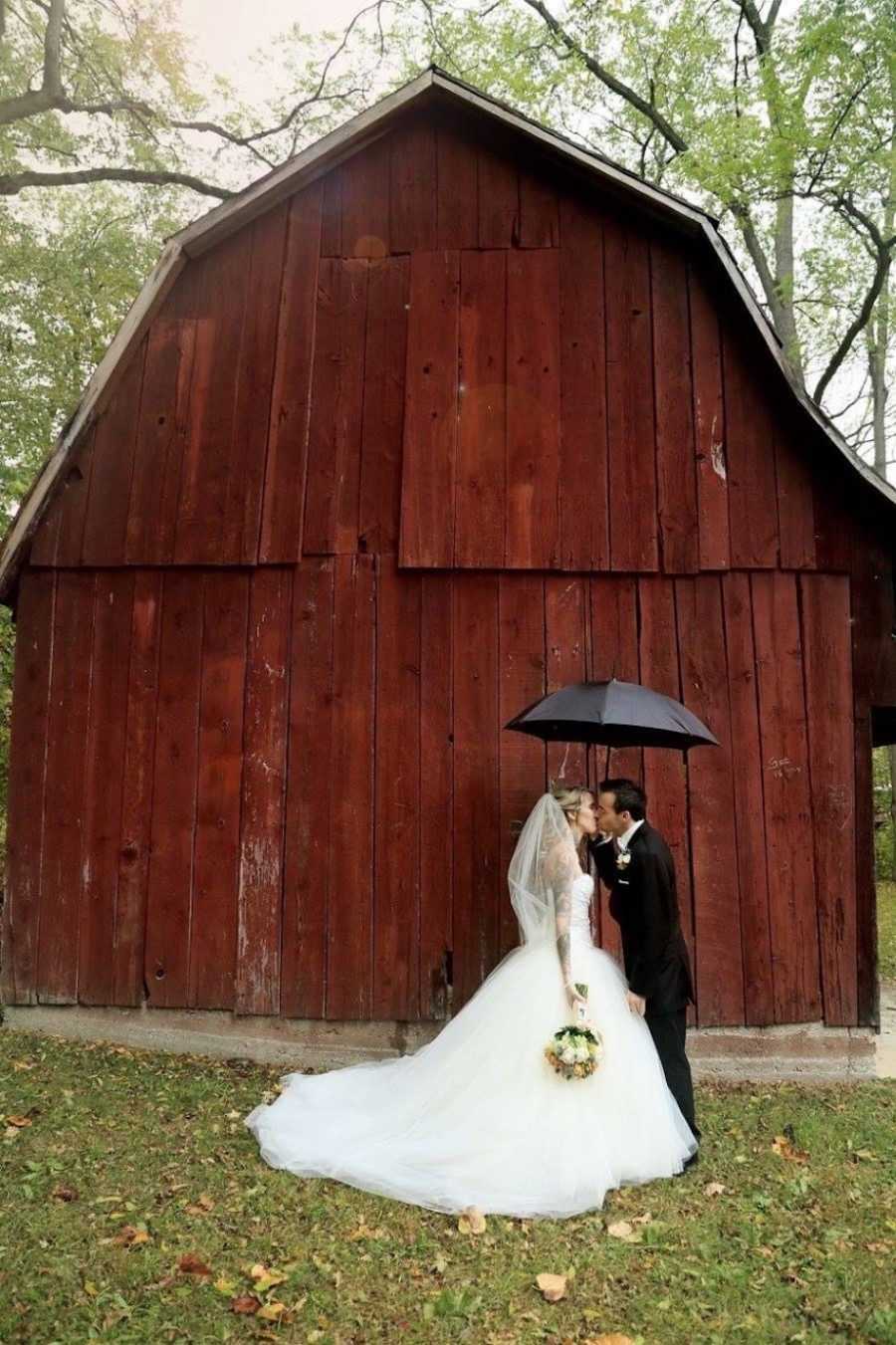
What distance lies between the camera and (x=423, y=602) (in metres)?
6.02

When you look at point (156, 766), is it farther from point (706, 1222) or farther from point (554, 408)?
point (706, 1222)

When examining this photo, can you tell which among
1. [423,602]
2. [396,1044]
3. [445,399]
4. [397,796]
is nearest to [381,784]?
[397,796]

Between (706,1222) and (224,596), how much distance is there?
460 centimetres

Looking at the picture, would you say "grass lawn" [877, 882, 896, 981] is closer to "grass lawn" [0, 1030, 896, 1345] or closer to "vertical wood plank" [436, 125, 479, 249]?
"grass lawn" [0, 1030, 896, 1345]

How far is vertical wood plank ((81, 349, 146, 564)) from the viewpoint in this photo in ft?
20.3

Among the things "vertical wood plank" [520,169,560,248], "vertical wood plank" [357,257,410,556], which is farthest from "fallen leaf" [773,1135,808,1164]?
"vertical wood plank" [520,169,560,248]

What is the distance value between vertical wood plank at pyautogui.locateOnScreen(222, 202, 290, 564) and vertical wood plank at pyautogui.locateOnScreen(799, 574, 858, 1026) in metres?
3.82

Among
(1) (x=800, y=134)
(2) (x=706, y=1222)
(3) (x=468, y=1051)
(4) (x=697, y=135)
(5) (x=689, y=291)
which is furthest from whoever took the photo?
(4) (x=697, y=135)

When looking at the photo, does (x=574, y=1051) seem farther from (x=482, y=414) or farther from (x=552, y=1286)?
(x=482, y=414)

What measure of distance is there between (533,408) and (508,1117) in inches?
172

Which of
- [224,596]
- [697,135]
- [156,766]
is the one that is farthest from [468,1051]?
[697,135]

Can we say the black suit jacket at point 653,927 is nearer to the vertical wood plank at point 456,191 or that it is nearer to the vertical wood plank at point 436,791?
the vertical wood plank at point 436,791

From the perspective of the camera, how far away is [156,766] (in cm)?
607

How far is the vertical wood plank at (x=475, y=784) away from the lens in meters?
5.73
